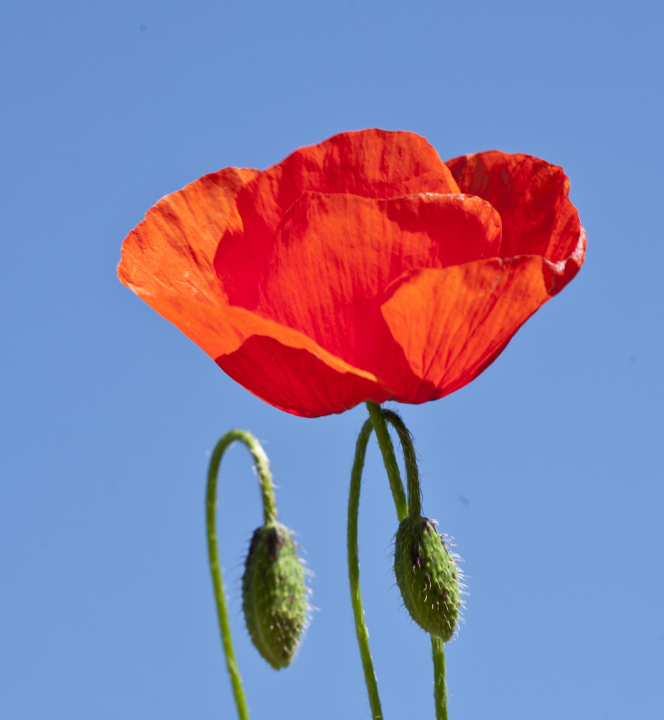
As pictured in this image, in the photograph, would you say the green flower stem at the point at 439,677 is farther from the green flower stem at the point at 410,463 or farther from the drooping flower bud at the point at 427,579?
the green flower stem at the point at 410,463

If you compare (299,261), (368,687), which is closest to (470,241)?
(299,261)

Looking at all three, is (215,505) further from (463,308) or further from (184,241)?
(463,308)

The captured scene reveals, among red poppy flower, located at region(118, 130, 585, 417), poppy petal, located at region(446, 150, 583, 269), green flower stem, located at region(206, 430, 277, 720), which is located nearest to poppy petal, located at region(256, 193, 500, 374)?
red poppy flower, located at region(118, 130, 585, 417)

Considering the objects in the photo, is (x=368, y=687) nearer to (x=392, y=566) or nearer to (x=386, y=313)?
(x=392, y=566)

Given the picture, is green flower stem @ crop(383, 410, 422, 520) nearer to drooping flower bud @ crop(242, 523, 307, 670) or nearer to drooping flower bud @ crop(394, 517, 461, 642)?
drooping flower bud @ crop(394, 517, 461, 642)

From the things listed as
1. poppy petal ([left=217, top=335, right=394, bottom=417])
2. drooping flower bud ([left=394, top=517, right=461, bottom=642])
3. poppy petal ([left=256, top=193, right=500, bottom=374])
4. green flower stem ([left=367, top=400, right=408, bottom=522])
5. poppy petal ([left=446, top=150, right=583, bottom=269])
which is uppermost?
poppy petal ([left=446, top=150, right=583, bottom=269])

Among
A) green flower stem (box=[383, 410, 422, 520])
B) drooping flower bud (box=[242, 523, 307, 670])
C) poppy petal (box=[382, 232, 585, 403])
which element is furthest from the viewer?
drooping flower bud (box=[242, 523, 307, 670])
